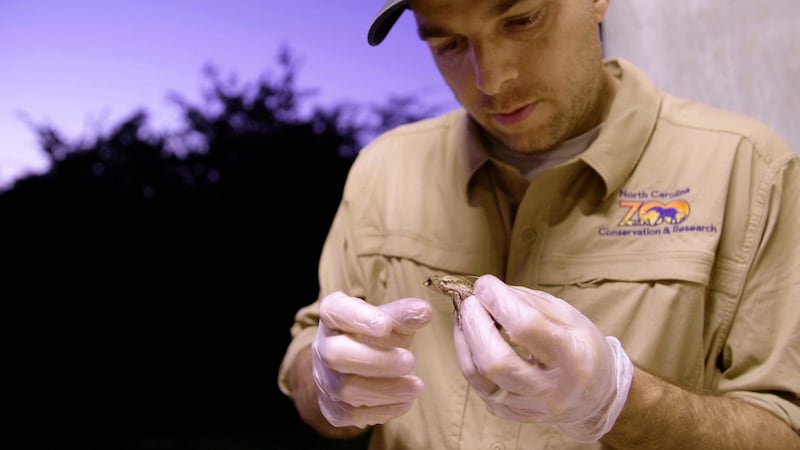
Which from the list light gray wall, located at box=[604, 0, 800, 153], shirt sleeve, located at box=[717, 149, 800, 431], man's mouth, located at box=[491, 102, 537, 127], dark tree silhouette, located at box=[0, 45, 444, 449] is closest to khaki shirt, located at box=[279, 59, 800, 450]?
shirt sleeve, located at box=[717, 149, 800, 431]

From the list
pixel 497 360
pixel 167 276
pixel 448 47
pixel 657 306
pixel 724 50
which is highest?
pixel 448 47

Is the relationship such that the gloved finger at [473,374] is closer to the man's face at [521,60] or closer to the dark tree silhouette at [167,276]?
the man's face at [521,60]

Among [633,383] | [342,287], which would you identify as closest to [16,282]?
[342,287]

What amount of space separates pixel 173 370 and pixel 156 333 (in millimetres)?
162

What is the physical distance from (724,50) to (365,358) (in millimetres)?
1309

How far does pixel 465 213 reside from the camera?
1597 millimetres

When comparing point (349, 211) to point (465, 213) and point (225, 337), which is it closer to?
point (465, 213)

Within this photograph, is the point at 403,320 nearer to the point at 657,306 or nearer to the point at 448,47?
the point at 657,306

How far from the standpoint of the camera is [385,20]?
57.3 inches

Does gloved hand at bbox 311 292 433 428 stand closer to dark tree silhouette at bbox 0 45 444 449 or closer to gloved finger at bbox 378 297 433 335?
gloved finger at bbox 378 297 433 335

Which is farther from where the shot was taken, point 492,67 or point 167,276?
point 167,276

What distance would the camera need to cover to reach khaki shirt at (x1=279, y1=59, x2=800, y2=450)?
1331 millimetres

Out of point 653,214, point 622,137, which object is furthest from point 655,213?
point 622,137

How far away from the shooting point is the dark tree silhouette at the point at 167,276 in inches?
104
